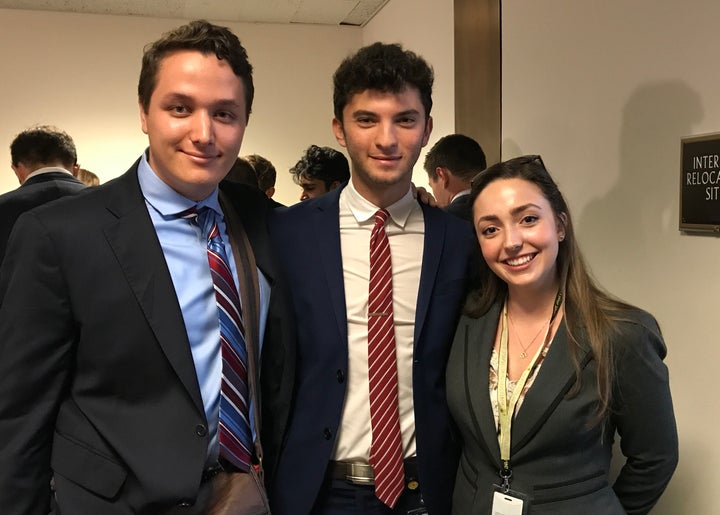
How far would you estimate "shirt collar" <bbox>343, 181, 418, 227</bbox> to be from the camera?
5.54ft

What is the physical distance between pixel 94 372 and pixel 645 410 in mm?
1240

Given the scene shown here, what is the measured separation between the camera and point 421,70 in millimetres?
1697

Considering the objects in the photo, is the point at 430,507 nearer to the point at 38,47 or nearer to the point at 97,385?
the point at 97,385

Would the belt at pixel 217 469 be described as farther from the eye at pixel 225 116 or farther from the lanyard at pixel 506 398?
the eye at pixel 225 116

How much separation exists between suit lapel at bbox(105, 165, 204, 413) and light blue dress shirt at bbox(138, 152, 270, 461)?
4cm

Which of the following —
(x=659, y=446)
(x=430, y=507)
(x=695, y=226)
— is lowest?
(x=430, y=507)

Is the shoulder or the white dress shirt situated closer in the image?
the shoulder

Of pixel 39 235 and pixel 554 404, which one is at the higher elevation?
pixel 39 235

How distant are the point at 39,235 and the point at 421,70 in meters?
1.05

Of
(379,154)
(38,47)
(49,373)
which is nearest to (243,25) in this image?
(38,47)

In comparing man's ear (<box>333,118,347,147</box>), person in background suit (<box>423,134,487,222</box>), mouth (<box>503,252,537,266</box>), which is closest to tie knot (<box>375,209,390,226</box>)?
man's ear (<box>333,118,347,147</box>)

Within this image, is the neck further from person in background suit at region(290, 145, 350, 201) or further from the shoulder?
person in background suit at region(290, 145, 350, 201)

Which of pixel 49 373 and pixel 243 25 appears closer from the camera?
pixel 49 373

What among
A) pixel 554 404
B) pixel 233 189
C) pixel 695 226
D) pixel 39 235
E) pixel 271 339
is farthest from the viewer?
pixel 695 226
